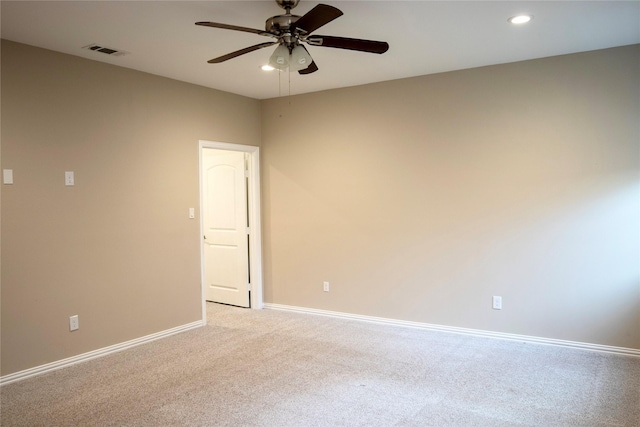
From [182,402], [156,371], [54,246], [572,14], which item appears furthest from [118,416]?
[572,14]

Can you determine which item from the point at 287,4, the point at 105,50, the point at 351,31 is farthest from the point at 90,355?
the point at 351,31

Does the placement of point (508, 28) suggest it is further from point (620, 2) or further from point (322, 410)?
point (322, 410)

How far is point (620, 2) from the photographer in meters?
2.77

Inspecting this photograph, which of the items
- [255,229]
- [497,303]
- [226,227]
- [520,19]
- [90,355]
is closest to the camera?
[520,19]

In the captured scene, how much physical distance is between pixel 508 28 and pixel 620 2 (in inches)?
26.5

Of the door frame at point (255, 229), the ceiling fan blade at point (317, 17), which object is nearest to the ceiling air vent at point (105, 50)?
the ceiling fan blade at point (317, 17)

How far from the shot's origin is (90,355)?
12.4ft

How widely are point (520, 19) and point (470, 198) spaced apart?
1743 mm

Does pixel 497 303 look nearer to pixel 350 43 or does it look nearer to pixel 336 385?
pixel 336 385

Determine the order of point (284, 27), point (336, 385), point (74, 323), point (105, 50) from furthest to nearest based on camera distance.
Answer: point (74, 323) < point (105, 50) < point (336, 385) < point (284, 27)

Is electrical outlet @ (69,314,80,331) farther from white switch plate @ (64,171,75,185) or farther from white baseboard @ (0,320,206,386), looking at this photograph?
white switch plate @ (64,171,75,185)

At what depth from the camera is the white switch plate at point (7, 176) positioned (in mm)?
3240

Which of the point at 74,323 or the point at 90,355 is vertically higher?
the point at 74,323

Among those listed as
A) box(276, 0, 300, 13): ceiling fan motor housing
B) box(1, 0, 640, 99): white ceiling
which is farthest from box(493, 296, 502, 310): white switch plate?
box(276, 0, 300, 13): ceiling fan motor housing
